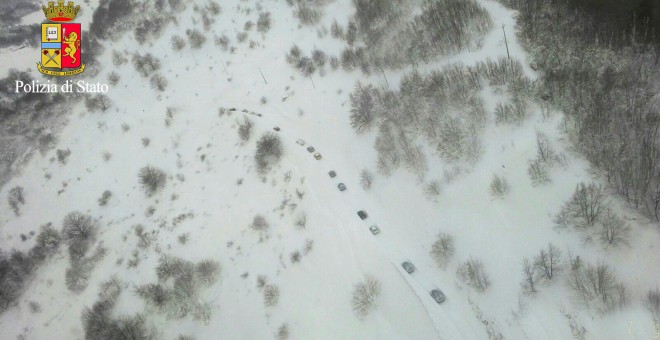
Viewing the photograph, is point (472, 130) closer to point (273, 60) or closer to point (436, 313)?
point (436, 313)

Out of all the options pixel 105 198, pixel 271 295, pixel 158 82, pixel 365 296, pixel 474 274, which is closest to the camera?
pixel 474 274

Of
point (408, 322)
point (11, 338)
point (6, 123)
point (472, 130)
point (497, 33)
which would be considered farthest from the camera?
point (6, 123)

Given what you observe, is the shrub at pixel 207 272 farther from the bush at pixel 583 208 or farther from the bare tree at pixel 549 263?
the bush at pixel 583 208

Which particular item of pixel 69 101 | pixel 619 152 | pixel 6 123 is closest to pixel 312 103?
pixel 619 152

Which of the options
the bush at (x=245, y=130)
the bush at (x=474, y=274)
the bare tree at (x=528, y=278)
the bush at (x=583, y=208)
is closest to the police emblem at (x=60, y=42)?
the bush at (x=245, y=130)

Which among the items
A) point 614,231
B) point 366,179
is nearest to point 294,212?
point 366,179

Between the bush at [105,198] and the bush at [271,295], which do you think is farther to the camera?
the bush at [105,198]

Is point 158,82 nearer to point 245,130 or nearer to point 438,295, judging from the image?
point 245,130
